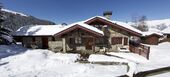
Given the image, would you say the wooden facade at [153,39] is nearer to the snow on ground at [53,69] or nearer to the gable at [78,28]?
the gable at [78,28]

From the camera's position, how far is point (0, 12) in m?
29.7

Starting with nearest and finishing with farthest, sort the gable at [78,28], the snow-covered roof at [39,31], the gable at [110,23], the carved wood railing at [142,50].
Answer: the carved wood railing at [142,50] < the gable at [78,28] < the gable at [110,23] < the snow-covered roof at [39,31]

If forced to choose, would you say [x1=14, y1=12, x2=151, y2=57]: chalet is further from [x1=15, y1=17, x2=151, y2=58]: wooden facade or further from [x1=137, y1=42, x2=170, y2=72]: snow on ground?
[x1=137, y1=42, x2=170, y2=72]: snow on ground

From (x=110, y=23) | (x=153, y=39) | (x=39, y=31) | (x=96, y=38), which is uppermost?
(x=110, y=23)

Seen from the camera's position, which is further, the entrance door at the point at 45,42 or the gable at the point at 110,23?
the entrance door at the point at 45,42

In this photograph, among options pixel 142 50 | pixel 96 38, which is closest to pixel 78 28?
pixel 96 38

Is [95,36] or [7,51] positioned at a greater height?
[95,36]

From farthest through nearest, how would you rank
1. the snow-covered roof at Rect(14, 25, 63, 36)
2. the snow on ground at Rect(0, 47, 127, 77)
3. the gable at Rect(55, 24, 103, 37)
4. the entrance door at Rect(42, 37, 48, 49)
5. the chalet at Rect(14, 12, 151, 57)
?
the entrance door at Rect(42, 37, 48, 49) → the snow-covered roof at Rect(14, 25, 63, 36) → the chalet at Rect(14, 12, 151, 57) → the gable at Rect(55, 24, 103, 37) → the snow on ground at Rect(0, 47, 127, 77)

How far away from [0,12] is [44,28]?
7711 mm

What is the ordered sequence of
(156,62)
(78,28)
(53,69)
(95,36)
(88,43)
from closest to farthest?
(53,69), (156,62), (78,28), (95,36), (88,43)

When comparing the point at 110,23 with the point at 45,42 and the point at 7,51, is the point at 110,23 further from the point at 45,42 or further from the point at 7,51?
the point at 7,51

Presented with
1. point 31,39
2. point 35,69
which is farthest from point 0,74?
point 31,39

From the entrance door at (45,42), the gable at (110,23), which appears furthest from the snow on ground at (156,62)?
the entrance door at (45,42)

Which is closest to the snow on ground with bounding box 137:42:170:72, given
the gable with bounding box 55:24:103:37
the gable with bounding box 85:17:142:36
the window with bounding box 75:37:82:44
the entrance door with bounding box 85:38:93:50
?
the gable with bounding box 85:17:142:36
